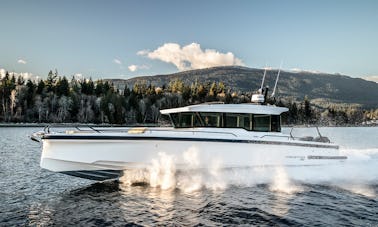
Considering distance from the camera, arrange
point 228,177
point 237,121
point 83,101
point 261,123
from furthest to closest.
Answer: point 83,101 < point 261,123 < point 237,121 < point 228,177

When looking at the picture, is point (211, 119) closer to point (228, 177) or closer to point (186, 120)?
point (186, 120)

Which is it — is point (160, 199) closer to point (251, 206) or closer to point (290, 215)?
point (251, 206)

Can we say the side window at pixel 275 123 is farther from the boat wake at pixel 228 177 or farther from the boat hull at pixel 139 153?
the boat wake at pixel 228 177

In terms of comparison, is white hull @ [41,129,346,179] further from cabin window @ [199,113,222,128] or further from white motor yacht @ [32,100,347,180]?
cabin window @ [199,113,222,128]

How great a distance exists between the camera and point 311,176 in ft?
41.8

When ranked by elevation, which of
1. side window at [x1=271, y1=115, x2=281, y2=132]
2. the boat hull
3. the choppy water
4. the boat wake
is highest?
side window at [x1=271, y1=115, x2=281, y2=132]

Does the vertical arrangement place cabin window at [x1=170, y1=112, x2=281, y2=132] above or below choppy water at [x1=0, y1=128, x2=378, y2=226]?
above

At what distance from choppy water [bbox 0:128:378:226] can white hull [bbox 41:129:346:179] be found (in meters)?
0.54

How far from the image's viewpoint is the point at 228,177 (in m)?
11.8

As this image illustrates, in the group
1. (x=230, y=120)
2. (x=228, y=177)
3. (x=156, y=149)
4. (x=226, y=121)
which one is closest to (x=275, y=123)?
(x=230, y=120)

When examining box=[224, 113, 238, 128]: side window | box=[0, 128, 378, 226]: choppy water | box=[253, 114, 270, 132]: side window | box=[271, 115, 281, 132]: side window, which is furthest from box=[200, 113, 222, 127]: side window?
box=[271, 115, 281, 132]: side window

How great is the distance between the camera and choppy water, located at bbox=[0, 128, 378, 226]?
836 centimetres

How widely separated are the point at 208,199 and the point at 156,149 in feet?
7.74

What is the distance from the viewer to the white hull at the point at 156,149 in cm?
1055
